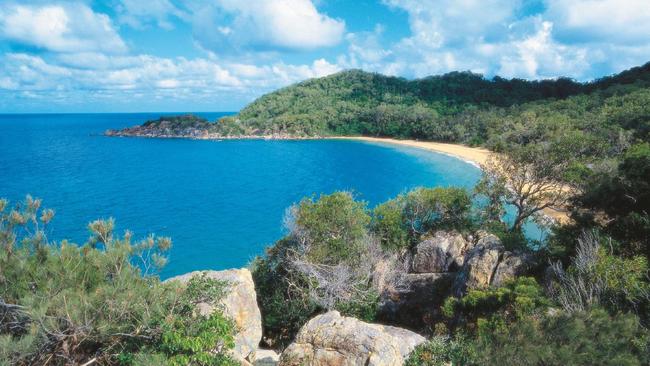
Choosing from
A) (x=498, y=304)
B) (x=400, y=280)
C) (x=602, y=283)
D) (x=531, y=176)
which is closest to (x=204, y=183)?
(x=400, y=280)

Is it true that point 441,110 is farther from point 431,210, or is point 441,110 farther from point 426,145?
point 431,210

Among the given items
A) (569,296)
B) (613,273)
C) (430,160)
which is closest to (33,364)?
(569,296)

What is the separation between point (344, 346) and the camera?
10203 mm

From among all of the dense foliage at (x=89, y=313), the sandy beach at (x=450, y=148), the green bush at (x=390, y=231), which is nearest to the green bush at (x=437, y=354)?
the dense foliage at (x=89, y=313)

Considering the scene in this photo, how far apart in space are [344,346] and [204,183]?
5512 cm

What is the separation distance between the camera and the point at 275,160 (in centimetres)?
8312

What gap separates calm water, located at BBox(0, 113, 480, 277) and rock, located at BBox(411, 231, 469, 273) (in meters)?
14.9

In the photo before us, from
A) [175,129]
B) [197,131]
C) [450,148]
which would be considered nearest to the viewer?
[450,148]

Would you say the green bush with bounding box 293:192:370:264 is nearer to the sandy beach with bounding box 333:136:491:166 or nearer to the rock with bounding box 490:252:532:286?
the rock with bounding box 490:252:532:286

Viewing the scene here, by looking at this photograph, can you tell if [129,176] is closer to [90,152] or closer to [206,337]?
[90,152]

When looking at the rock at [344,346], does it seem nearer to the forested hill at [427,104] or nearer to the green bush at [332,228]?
the green bush at [332,228]

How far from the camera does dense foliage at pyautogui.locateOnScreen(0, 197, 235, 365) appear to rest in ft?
24.9

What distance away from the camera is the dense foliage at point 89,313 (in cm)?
759

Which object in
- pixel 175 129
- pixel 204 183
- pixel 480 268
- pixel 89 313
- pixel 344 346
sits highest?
pixel 89 313
